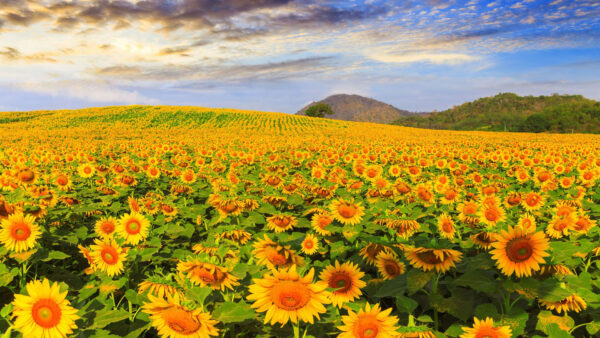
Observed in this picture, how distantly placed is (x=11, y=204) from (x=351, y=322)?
3826 mm

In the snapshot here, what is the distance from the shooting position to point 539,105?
6004 inches

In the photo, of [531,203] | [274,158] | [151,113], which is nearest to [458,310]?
[531,203]

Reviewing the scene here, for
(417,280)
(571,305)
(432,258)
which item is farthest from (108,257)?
(571,305)

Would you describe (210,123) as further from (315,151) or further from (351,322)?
(351,322)

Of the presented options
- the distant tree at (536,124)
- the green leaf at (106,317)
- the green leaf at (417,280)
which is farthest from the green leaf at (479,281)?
the distant tree at (536,124)

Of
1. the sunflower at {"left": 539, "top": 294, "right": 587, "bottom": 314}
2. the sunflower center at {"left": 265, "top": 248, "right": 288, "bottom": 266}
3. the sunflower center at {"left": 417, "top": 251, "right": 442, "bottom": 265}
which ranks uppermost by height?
the sunflower center at {"left": 417, "top": 251, "right": 442, "bottom": 265}

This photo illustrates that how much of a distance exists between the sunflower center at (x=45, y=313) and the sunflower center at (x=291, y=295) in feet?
4.26

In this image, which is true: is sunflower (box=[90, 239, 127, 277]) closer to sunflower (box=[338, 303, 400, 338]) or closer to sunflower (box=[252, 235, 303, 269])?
sunflower (box=[252, 235, 303, 269])

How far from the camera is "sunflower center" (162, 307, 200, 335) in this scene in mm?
1788

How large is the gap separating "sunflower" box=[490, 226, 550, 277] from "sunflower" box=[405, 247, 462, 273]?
26 cm

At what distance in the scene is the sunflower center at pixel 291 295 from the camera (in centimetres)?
177

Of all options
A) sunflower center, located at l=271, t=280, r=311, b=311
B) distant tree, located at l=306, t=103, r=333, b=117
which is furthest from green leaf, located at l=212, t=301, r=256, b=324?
distant tree, located at l=306, t=103, r=333, b=117

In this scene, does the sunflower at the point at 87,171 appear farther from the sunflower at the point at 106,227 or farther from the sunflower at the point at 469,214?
the sunflower at the point at 469,214

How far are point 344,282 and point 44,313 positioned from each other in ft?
6.10
